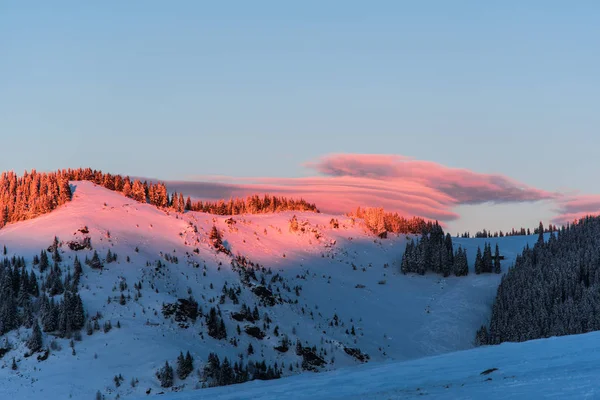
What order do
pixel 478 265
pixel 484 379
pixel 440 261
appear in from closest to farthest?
1. pixel 484 379
2. pixel 478 265
3. pixel 440 261

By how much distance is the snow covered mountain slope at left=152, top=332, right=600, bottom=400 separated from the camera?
2338cm

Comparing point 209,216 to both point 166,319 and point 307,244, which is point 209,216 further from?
point 166,319

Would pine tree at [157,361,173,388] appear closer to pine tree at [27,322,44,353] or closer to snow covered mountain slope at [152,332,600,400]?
pine tree at [27,322,44,353]

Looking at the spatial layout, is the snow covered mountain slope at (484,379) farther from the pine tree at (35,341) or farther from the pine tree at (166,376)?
the pine tree at (35,341)

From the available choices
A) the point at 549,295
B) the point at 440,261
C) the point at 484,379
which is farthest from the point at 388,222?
the point at 484,379

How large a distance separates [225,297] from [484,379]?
67.1 metres

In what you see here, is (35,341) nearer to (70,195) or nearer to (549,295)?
(70,195)

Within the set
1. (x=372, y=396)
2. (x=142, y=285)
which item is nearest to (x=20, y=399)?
(x=142, y=285)

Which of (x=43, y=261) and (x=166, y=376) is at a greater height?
(x=43, y=261)

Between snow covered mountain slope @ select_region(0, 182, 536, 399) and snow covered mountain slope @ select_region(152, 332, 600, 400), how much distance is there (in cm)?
2835

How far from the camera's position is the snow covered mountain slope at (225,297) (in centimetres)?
6612

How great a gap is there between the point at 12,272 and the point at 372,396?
Answer: 5952cm

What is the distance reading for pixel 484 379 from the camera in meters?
28.0

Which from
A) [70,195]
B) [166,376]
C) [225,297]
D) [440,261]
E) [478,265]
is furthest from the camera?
[440,261]
